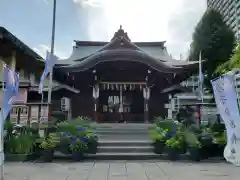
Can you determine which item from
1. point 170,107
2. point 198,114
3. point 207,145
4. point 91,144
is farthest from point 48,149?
point 170,107

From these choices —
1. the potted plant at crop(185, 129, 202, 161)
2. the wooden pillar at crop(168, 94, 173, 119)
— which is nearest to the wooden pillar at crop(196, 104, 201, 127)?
the potted plant at crop(185, 129, 202, 161)

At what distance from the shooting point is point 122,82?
1894cm

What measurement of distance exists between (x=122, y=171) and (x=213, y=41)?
17.5 metres

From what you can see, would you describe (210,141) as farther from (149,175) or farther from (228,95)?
(228,95)

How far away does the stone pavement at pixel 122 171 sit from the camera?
22.2 ft

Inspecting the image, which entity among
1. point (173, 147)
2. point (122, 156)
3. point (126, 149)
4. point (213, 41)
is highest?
point (213, 41)

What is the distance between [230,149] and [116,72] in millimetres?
14337

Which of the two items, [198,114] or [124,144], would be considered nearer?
[124,144]

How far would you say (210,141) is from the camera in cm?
974

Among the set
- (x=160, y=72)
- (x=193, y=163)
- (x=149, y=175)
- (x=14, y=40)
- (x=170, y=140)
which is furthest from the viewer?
(x=160, y=72)

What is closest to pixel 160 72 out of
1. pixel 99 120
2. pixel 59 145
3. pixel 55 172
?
pixel 99 120

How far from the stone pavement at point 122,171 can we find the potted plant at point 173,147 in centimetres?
57

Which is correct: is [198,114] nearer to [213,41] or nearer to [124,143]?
[124,143]

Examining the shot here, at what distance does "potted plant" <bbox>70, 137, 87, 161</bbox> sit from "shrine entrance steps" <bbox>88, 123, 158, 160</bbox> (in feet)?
2.02
